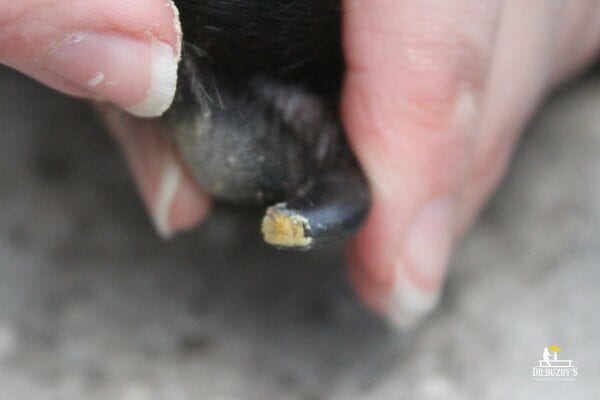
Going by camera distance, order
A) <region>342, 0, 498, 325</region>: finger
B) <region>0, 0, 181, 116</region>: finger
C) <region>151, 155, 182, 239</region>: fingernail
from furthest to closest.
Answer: <region>151, 155, 182, 239</region>: fingernail
<region>342, 0, 498, 325</region>: finger
<region>0, 0, 181, 116</region>: finger

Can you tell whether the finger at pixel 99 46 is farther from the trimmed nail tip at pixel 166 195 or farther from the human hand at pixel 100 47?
the trimmed nail tip at pixel 166 195

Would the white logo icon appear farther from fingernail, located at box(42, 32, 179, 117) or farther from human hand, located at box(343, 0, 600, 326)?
fingernail, located at box(42, 32, 179, 117)

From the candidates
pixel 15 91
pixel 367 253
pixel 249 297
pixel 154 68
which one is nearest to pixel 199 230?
pixel 249 297

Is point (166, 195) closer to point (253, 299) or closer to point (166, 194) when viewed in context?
point (166, 194)

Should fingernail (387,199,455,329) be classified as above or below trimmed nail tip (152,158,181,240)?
below

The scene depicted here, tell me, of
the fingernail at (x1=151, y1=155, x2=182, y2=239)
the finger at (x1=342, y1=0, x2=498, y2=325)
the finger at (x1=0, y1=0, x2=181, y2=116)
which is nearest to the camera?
the finger at (x1=0, y1=0, x2=181, y2=116)

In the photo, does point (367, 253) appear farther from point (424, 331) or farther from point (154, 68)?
point (154, 68)

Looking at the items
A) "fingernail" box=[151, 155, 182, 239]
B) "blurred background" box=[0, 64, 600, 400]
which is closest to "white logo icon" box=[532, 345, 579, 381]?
"blurred background" box=[0, 64, 600, 400]

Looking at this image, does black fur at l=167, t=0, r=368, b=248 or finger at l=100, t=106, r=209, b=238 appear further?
finger at l=100, t=106, r=209, b=238
